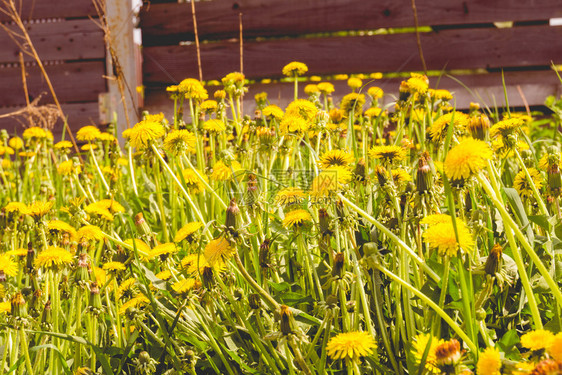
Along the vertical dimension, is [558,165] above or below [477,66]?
below

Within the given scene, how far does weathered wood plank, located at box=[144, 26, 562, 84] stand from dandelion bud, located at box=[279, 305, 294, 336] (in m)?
3.44

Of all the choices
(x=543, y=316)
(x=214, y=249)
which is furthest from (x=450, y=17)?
(x=214, y=249)

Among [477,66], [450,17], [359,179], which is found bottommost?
[359,179]

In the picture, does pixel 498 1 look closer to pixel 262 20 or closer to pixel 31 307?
pixel 262 20

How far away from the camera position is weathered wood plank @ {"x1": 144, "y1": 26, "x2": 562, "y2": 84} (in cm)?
400

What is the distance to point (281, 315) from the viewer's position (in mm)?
777

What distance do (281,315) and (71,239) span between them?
0.74m

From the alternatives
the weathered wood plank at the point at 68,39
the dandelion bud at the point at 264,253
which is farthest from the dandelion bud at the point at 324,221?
the weathered wood plank at the point at 68,39

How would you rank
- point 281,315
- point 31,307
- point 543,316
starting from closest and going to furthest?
point 281,315 < point 543,316 < point 31,307

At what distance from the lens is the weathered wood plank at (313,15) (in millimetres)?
3977

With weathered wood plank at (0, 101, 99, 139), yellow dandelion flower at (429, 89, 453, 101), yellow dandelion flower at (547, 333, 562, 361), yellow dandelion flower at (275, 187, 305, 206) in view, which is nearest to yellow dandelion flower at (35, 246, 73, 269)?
yellow dandelion flower at (275, 187, 305, 206)

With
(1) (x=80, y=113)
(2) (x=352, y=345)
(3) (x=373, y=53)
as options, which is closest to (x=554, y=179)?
(2) (x=352, y=345)

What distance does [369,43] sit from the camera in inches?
158

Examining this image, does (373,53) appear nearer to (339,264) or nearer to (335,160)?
(335,160)
